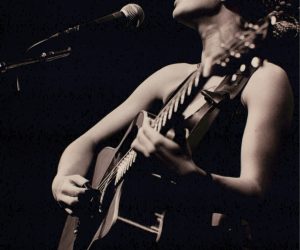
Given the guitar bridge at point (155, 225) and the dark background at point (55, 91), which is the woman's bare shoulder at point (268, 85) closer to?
the guitar bridge at point (155, 225)

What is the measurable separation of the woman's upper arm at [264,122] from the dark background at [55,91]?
0.52 metres

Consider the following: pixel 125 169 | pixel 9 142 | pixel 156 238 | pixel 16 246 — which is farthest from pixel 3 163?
pixel 156 238

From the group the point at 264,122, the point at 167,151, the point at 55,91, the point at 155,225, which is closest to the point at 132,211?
the point at 155,225

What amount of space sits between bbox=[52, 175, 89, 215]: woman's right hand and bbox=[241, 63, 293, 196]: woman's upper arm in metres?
0.47

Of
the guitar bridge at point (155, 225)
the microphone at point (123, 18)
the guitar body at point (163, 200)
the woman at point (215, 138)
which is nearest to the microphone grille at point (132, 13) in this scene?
the microphone at point (123, 18)

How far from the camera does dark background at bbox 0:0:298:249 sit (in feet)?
5.49

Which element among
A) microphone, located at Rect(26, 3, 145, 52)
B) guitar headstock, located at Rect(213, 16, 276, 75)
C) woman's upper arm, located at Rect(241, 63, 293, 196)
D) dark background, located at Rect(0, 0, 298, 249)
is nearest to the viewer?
guitar headstock, located at Rect(213, 16, 276, 75)

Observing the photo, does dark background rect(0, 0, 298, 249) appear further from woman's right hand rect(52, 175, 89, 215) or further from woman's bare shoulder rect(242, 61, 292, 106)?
woman's bare shoulder rect(242, 61, 292, 106)

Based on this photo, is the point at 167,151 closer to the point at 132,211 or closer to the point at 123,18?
the point at 132,211

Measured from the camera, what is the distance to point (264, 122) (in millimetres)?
1099

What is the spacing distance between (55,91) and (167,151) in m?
0.92

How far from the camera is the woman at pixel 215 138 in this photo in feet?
3.26

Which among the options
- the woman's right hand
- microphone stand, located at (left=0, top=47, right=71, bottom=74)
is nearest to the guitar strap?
the woman's right hand

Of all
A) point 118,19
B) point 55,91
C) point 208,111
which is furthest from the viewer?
point 55,91
